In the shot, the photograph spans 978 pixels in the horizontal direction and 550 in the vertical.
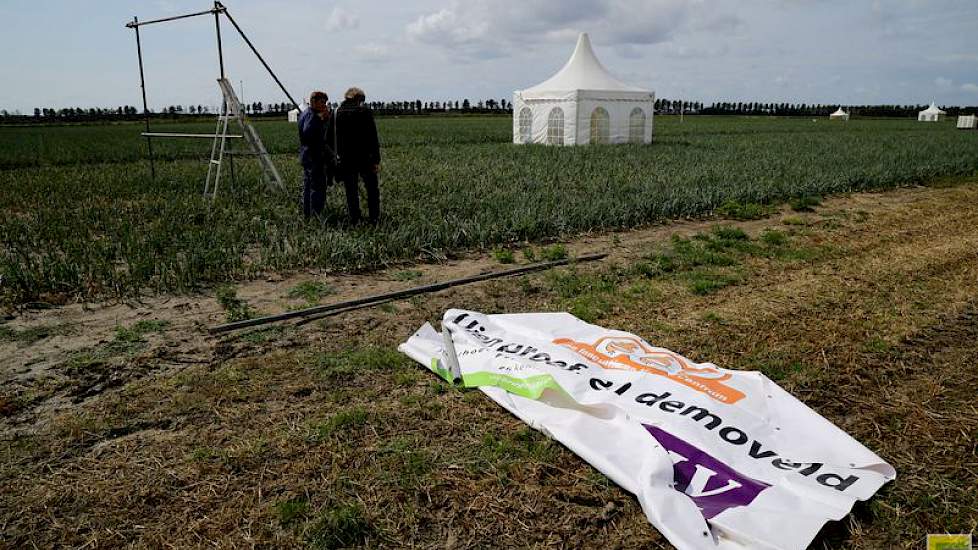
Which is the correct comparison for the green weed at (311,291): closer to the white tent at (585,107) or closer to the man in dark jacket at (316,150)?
the man in dark jacket at (316,150)

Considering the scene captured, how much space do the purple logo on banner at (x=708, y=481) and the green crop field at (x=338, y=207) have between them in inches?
189

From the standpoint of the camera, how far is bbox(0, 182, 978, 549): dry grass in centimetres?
281

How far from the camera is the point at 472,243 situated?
8.10 m

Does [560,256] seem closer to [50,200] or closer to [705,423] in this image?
[705,423]

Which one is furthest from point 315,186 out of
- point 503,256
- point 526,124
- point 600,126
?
point 526,124

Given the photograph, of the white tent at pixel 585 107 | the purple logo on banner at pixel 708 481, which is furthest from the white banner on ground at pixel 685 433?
the white tent at pixel 585 107

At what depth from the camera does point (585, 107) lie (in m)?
24.3

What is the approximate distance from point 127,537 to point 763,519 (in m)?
2.90

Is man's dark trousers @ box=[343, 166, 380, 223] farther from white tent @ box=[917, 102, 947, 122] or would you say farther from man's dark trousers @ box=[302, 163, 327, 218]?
white tent @ box=[917, 102, 947, 122]

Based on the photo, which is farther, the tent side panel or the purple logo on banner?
the tent side panel

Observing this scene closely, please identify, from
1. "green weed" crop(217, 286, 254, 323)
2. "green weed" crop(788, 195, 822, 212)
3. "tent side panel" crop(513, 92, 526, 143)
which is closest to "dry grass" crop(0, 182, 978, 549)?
"green weed" crop(217, 286, 254, 323)

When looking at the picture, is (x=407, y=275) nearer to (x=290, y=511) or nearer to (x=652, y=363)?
(x=652, y=363)

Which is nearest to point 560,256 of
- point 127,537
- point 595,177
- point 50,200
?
point 127,537

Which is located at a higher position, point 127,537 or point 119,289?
point 119,289
